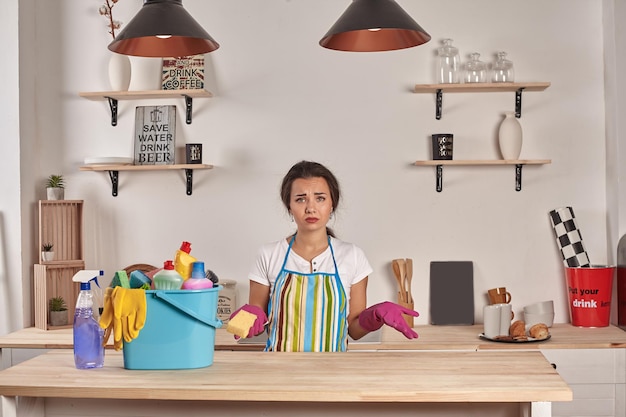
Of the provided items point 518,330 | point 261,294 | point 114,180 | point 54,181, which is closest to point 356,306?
point 261,294

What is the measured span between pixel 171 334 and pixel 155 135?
7.60ft

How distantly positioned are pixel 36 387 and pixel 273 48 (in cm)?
266

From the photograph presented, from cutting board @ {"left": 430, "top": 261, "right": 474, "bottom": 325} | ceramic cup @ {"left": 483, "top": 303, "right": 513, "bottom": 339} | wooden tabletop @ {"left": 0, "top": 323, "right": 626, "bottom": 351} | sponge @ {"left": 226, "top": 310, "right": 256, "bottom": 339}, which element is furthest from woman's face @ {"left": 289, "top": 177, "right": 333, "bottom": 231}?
cutting board @ {"left": 430, "top": 261, "right": 474, "bottom": 325}

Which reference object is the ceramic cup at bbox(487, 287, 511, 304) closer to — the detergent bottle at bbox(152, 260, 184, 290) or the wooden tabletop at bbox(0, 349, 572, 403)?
the wooden tabletop at bbox(0, 349, 572, 403)

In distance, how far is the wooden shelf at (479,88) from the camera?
158 inches

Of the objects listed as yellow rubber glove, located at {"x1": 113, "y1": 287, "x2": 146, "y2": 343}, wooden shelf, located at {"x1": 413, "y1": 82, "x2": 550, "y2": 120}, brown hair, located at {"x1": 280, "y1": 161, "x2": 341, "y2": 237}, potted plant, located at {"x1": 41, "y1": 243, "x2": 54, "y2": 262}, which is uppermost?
wooden shelf, located at {"x1": 413, "y1": 82, "x2": 550, "y2": 120}

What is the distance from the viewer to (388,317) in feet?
8.32

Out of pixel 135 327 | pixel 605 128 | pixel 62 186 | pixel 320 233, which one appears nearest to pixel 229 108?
pixel 62 186

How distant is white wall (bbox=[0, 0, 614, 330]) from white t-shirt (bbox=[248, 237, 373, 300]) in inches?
47.7

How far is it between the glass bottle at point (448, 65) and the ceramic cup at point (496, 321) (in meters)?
1.19

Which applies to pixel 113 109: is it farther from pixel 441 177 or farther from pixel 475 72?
pixel 475 72

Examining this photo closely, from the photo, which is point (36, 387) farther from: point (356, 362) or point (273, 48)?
point (273, 48)

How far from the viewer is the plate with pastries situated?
11.8ft

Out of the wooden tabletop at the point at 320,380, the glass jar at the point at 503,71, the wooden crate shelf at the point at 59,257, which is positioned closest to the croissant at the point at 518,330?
the glass jar at the point at 503,71
